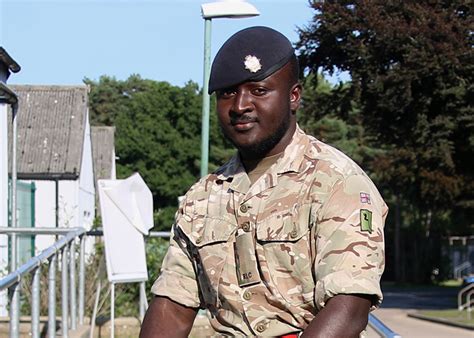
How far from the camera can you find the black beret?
8.50 ft

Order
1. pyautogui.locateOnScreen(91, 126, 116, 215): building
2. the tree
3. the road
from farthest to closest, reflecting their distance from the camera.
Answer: pyautogui.locateOnScreen(91, 126, 116, 215): building
the tree
the road

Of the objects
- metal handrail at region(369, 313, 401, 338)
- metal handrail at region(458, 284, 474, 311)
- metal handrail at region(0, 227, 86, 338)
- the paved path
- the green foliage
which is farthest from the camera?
the green foliage

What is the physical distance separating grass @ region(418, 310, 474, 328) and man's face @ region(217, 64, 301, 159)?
17665 millimetres

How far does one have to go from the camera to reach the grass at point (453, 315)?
20297 millimetres

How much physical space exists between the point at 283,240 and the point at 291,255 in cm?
4

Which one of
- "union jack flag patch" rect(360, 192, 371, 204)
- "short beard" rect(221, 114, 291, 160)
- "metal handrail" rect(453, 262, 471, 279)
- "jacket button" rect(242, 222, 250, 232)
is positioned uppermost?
"short beard" rect(221, 114, 291, 160)

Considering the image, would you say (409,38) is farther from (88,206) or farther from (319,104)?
(88,206)

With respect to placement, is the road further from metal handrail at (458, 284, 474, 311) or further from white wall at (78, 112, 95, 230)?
white wall at (78, 112, 95, 230)

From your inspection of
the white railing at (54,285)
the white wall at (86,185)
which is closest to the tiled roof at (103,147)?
the white wall at (86,185)

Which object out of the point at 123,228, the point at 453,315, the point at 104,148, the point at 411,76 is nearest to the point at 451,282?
the point at 104,148

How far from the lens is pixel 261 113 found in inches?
103

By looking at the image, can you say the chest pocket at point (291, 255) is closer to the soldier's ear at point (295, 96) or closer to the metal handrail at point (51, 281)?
the soldier's ear at point (295, 96)

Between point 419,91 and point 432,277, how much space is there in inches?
768

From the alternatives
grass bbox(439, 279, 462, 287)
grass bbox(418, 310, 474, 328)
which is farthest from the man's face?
grass bbox(439, 279, 462, 287)
